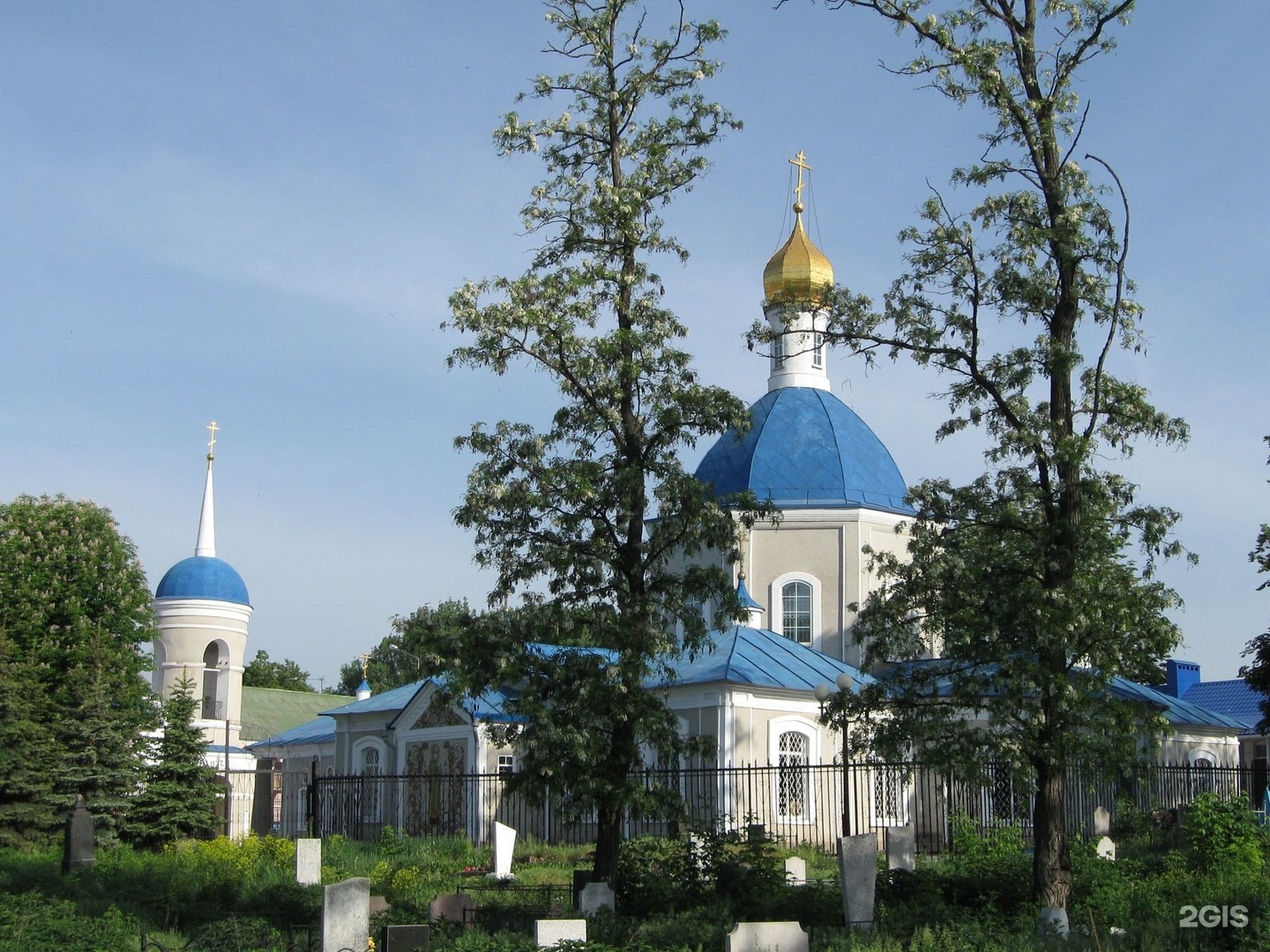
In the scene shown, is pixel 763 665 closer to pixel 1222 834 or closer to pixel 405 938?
pixel 1222 834

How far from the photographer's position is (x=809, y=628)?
2970cm

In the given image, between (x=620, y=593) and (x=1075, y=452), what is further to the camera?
(x=620, y=593)

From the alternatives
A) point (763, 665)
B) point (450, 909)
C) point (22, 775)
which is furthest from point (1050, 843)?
point (22, 775)

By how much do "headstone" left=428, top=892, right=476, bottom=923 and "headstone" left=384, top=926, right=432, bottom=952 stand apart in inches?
90.1

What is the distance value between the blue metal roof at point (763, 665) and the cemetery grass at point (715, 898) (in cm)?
497

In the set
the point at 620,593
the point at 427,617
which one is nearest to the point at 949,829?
the point at 620,593

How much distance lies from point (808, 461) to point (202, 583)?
747 inches

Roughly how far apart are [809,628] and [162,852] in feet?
44.8

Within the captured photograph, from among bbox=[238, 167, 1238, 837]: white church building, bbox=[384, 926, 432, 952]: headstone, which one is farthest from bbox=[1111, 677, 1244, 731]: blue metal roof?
bbox=[384, 926, 432, 952]: headstone

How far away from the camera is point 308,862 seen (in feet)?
59.3

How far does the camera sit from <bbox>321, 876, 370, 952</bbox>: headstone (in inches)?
469

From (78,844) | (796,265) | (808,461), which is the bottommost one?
(78,844)

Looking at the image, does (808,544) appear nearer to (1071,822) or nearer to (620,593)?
(1071,822)
